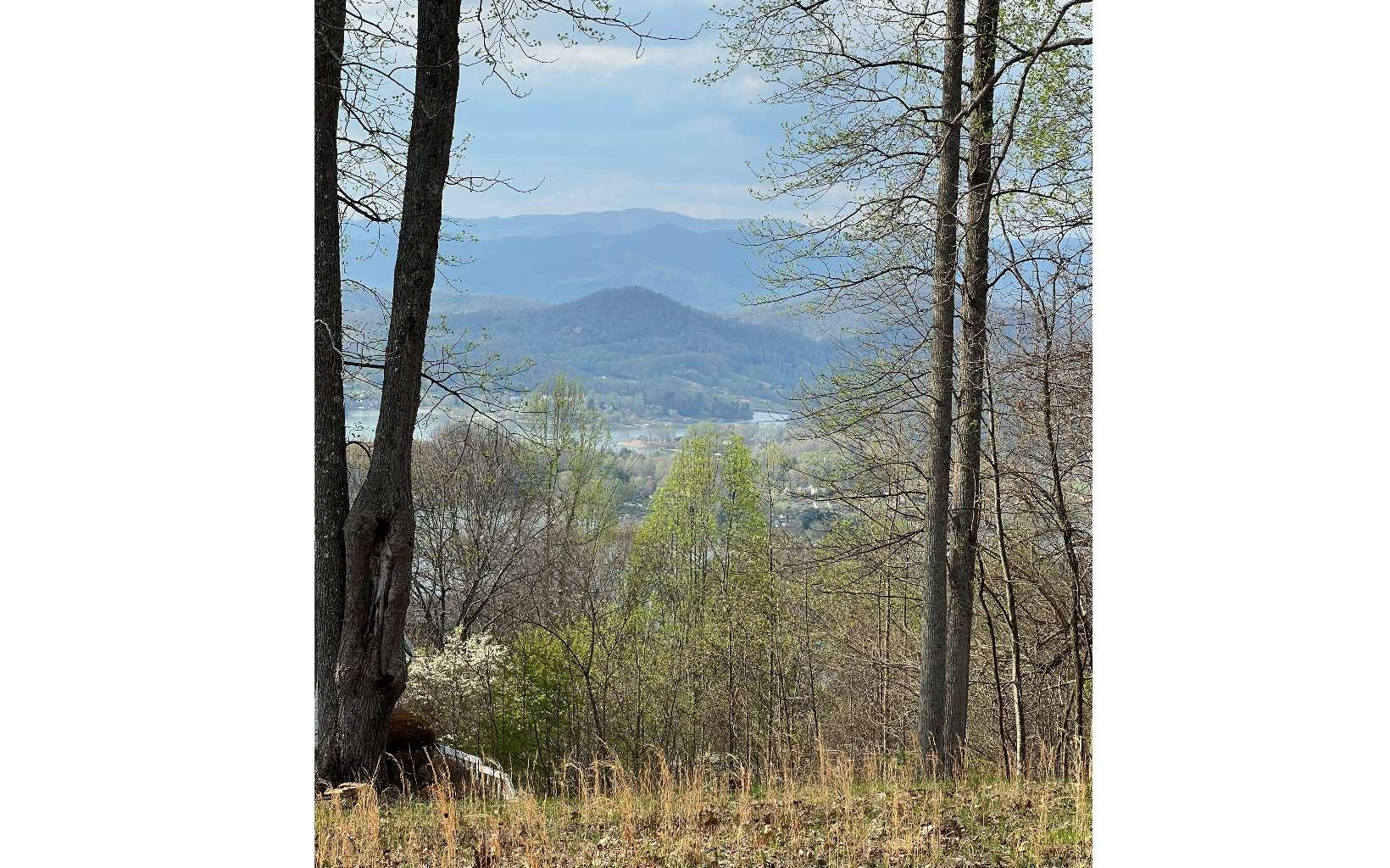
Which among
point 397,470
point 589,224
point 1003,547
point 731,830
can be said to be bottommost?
point 731,830

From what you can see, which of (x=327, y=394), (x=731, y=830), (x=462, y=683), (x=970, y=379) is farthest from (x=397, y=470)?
(x=462, y=683)

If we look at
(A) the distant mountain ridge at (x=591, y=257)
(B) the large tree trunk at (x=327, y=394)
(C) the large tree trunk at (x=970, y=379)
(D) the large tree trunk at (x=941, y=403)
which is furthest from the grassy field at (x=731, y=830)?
(A) the distant mountain ridge at (x=591, y=257)

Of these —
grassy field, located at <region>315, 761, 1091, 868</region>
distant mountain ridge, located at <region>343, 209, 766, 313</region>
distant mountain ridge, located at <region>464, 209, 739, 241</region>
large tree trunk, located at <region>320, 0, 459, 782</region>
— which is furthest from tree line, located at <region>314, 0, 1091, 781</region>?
grassy field, located at <region>315, 761, 1091, 868</region>

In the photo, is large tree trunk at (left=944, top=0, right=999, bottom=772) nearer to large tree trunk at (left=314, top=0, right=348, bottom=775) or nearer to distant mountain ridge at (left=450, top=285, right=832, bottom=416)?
distant mountain ridge at (left=450, top=285, right=832, bottom=416)

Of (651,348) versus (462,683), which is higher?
(651,348)

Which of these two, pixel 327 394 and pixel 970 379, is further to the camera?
pixel 970 379

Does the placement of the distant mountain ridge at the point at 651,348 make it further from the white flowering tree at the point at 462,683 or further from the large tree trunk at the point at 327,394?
the white flowering tree at the point at 462,683

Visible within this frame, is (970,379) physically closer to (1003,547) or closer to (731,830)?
(1003,547)

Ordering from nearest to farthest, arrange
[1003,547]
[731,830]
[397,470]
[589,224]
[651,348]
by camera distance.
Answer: [731,830] → [397,470] → [589,224] → [651,348] → [1003,547]
